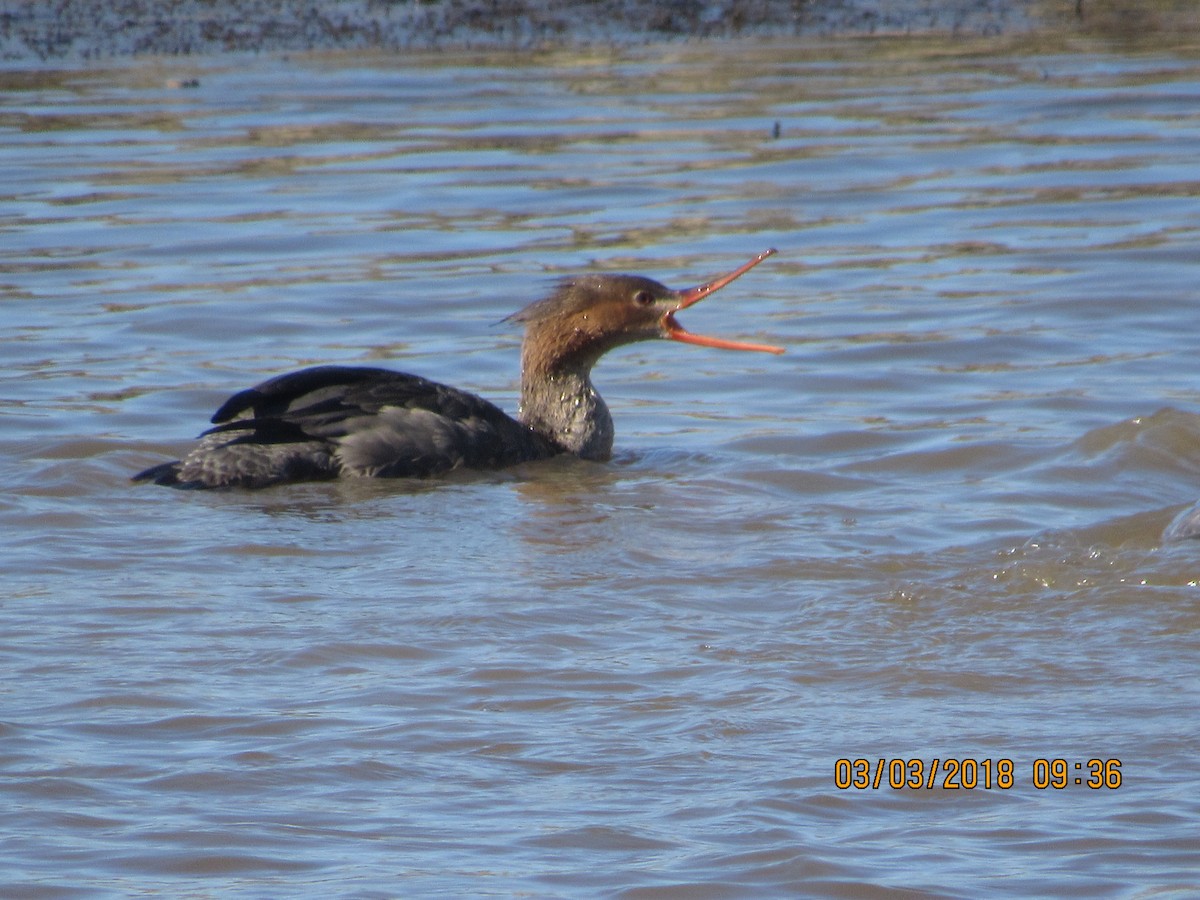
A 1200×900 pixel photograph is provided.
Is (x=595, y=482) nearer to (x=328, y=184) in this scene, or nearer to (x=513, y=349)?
(x=513, y=349)

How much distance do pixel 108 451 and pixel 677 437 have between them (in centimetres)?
225

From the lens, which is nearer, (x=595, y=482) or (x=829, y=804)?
(x=829, y=804)

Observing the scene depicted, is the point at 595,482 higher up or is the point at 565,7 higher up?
the point at 565,7

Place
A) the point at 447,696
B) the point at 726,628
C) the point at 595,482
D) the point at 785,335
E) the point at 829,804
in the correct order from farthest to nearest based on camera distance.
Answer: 1. the point at 785,335
2. the point at 595,482
3. the point at 726,628
4. the point at 447,696
5. the point at 829,804

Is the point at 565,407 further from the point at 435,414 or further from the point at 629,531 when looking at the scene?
the point at 629,531

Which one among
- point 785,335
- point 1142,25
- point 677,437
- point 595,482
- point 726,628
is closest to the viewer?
point 726,628

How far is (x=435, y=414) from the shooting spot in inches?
304

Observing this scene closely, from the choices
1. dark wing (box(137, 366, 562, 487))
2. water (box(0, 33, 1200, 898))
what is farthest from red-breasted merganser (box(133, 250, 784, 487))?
water (box(0, 33, 1200, 898))

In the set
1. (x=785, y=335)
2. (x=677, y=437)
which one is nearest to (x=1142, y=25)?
(x=785, y=335)

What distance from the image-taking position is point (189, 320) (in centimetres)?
1018

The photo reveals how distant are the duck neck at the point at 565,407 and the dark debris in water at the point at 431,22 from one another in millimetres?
10737
